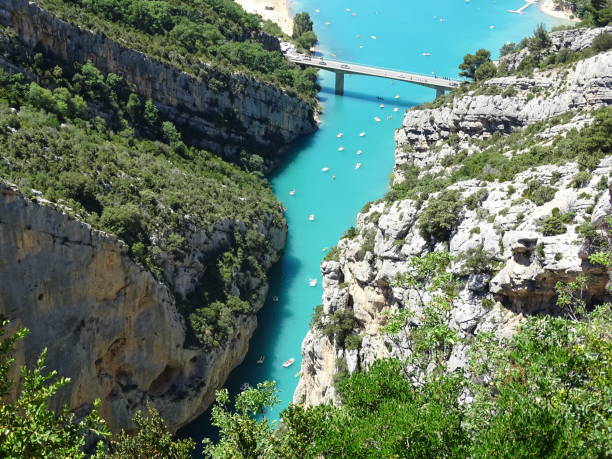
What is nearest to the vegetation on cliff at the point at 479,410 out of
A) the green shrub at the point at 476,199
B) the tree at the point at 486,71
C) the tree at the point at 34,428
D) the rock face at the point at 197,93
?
the tree at the point at 34,428

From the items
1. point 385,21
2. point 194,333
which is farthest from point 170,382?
point 385,21

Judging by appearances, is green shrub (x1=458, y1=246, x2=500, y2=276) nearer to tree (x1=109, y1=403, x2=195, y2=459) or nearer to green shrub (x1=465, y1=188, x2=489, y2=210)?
green shrub (x1=465, y1=188, x2=489, y2=210)

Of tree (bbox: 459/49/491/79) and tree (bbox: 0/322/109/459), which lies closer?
tree (bbox: 0/322/109/459)

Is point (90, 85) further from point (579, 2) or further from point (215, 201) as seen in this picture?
point (579, 2)

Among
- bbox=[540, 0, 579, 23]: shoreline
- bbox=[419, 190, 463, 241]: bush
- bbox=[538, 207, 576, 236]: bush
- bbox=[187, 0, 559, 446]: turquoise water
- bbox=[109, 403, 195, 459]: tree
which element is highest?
bbox=[538, 207, 576, 236]: bush

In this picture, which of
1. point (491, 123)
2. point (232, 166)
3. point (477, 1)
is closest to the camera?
point (491, 123)

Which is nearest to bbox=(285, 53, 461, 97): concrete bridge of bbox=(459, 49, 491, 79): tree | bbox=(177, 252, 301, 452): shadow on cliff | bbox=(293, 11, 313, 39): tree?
bbox=(459, 49, 491, 79): tree

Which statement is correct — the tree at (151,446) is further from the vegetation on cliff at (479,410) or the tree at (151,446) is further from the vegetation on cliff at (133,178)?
the vegetation on cliff at (133,178)
